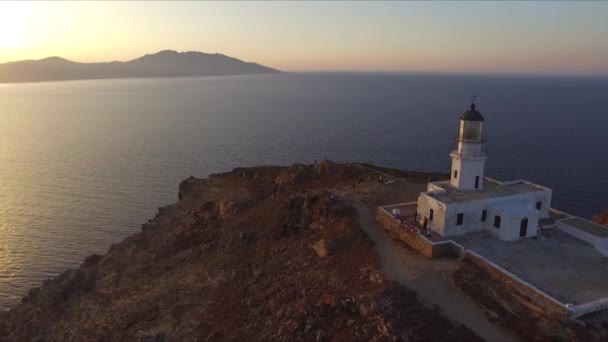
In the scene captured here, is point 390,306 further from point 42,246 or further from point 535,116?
point 535,116

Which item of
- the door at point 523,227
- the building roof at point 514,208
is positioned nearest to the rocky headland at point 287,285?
the building roof at point 514,208

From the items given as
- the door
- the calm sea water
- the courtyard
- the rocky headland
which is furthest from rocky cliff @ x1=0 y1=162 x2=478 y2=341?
the door

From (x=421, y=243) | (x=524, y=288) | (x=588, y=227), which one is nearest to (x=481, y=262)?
(x=524, y=288)

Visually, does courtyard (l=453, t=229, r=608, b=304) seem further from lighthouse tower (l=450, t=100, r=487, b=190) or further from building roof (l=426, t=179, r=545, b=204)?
lighthouse tower (l=450, t=100, r=487, b=190)

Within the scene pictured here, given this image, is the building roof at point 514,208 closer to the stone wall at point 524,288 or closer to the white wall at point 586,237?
the white wall at point 586,237

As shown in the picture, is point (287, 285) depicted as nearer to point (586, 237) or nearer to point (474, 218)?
point (474, 218)

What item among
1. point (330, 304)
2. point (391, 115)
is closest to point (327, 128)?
point (391, 115)
